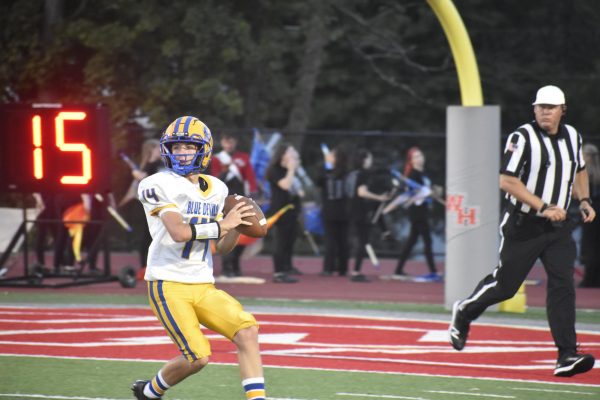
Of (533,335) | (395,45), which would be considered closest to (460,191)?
(533,335)

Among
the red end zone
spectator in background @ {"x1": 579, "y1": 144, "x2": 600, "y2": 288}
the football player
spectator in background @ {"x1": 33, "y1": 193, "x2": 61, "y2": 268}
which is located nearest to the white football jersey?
the football player

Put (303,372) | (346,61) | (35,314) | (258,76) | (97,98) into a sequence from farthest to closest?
(346,61), (258,76), (97,98), (35,314), (303,372)

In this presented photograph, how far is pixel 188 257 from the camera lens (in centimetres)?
801

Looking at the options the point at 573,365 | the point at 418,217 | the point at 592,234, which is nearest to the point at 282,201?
the point at 418,217

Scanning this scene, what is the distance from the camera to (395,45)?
108 feet

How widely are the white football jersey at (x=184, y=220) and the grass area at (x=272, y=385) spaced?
4.33ft

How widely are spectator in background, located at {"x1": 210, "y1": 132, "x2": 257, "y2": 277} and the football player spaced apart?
30.5ft

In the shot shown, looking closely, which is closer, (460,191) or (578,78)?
(460,191)

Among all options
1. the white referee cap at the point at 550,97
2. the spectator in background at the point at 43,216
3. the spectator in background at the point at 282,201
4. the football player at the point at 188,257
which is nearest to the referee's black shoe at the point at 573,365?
the white referee cap at the point at 550,97

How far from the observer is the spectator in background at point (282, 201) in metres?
18.2

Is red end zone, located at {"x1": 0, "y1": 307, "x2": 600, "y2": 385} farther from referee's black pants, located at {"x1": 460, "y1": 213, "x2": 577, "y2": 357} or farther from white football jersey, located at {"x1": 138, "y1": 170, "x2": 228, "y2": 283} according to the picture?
white football jersey, located at {"x1": 138, "y1": 170, "x2": 228, "y2": 283}

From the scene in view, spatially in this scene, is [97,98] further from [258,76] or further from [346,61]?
[346,61]

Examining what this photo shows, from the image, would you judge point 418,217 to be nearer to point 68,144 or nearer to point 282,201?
point 282,201

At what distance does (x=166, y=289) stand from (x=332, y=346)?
4.03m
